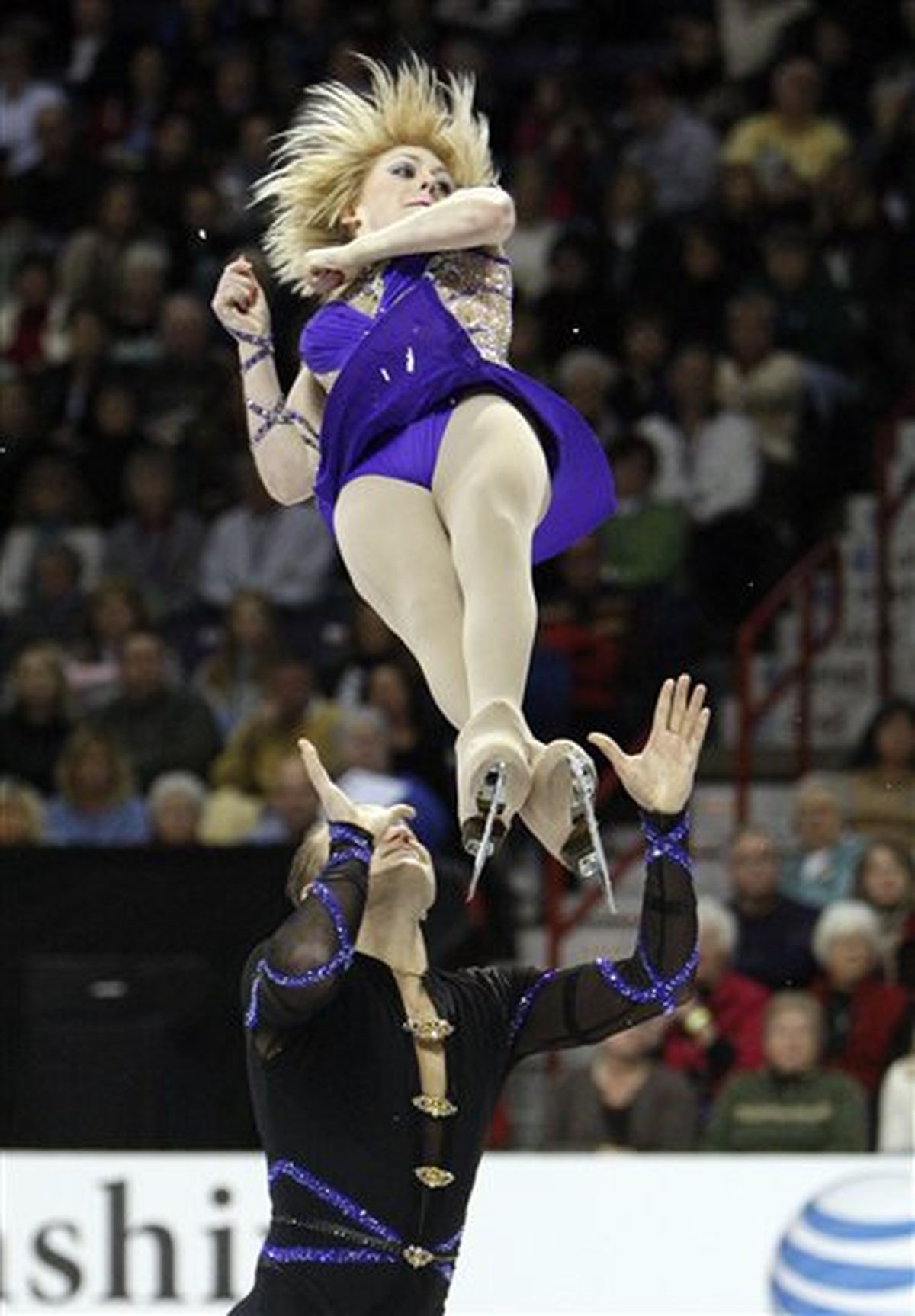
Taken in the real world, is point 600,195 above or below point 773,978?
above

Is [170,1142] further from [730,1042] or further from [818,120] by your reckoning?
[818,120]

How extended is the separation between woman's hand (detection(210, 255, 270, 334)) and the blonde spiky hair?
2.4 inches

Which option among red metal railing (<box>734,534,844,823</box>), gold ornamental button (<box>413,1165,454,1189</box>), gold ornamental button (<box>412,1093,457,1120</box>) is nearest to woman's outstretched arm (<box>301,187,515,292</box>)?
gold ornamental button (<box>412,1093,457,1120</box>)

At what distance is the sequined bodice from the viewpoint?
6562 millimetres

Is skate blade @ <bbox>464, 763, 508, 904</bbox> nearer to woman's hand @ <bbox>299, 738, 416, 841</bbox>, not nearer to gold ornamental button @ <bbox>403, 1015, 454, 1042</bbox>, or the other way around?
woman's hand @ <bbox>299, 738, 416, 841</bbox>

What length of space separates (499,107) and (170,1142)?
500 centimetres

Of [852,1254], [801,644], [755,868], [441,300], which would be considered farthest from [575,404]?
[441,300]

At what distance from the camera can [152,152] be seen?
13289 millimetres

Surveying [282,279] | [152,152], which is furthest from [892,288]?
[282,279]

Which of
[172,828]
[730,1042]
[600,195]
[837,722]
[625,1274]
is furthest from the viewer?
[600,195]

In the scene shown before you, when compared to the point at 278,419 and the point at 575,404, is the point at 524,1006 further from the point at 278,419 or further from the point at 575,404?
the point at 575,404

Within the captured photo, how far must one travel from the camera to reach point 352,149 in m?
6.81

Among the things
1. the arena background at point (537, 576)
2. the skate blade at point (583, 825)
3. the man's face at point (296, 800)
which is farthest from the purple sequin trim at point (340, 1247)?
the man's face at point (296, 800)

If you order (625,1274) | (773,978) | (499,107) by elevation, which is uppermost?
(499,107)
